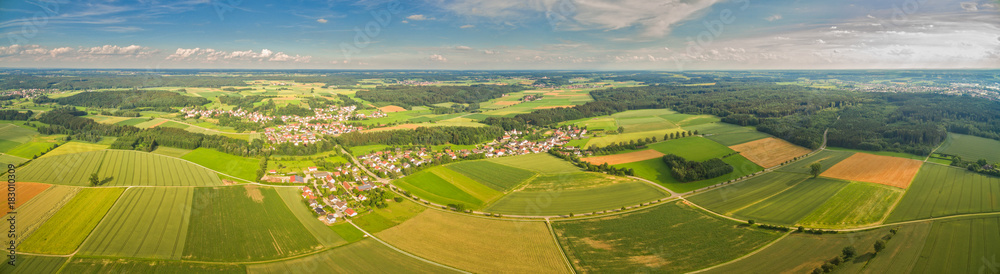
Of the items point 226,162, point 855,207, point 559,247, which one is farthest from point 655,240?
point 226,162

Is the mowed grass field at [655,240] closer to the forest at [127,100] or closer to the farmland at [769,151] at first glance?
the farmland at [769,151]

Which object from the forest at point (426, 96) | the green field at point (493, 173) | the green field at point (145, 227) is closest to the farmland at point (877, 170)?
the green field at point (493, 173)

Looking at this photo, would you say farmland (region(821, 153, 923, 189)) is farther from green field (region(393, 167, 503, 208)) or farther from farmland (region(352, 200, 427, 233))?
farmland (region(352, 200, 427, 233))

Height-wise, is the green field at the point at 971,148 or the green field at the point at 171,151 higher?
the green field at the point at 971,148

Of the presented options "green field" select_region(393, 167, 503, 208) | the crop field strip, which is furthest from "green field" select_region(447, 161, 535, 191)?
the crop field strip

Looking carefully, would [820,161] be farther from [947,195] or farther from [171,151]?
[171,151]

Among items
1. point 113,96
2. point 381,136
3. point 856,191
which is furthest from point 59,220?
point 113,96
